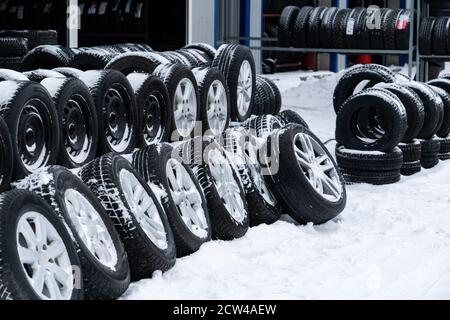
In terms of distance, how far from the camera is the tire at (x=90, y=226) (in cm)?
369

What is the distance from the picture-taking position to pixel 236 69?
702 centimetres

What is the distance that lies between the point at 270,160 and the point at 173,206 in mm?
1183

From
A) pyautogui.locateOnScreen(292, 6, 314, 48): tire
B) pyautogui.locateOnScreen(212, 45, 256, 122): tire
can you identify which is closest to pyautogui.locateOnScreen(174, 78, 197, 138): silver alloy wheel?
pyautogui.locateOnScreen(212, 45, 256, 122): tire

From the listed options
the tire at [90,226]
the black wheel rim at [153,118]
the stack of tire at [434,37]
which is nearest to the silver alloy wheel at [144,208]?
the tire at [90,226]

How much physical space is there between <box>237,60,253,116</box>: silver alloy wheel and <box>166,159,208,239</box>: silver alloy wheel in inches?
92.2

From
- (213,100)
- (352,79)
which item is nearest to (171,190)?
(213,100)

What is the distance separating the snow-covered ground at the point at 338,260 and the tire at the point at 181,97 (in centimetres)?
125

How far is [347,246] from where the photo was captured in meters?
5.11

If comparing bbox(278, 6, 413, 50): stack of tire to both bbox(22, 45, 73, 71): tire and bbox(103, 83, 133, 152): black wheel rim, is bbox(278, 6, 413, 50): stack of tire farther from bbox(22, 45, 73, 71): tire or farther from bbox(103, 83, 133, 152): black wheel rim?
bbox(103, 83, 133, 152): black wheel rim

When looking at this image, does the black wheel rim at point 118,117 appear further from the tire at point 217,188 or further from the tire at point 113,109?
the tire at point 217,188

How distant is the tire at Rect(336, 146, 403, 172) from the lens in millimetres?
7133

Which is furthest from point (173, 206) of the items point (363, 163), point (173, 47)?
point (173, 47)
